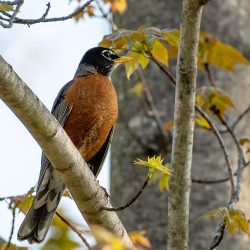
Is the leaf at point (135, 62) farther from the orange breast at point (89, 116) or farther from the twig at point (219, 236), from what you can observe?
the twig at point (219, 236)

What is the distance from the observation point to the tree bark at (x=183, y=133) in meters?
2.94

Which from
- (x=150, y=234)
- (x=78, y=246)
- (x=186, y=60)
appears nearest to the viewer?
(x=78, y=246)

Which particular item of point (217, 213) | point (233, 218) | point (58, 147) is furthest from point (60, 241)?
point (233, 218)

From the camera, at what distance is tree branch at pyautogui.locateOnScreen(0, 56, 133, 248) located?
2262mm

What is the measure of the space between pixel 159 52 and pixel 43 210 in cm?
101

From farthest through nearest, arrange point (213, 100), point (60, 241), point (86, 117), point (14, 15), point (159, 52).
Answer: point (86, 117) < point (213, 100) < point (159, 52) < point (14, 15) < point (60, 241)

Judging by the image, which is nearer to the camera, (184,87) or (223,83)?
(184,87)

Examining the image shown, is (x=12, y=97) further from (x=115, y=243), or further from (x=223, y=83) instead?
(x=223, y=83)

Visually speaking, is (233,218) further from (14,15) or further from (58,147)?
(14,15)

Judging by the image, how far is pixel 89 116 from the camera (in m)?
4.04

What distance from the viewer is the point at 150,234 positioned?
4.43 m

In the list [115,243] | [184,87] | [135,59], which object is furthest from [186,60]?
[115,243]

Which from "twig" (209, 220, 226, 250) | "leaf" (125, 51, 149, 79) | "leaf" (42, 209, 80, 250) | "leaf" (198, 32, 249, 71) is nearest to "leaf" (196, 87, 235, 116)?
"leaf" (198, 32, 249, 71)

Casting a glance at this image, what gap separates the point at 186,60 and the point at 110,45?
65 cm
